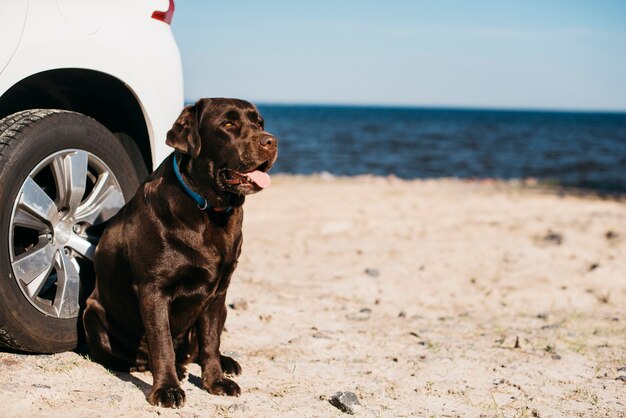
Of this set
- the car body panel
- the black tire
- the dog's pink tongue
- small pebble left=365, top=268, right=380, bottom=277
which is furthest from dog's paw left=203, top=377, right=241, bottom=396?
small pebble left=365, top=268, right=380, bottom=277

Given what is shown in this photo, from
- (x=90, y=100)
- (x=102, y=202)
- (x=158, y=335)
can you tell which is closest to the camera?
(x=158, y=335)

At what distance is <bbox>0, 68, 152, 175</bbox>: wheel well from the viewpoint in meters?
3.86

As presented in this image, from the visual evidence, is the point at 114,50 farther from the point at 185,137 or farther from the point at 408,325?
the point at 408,325

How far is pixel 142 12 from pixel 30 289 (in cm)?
175

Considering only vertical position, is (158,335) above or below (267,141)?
below

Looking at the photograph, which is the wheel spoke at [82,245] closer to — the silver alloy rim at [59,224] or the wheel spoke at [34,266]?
the silver alloy rim at [59,224]

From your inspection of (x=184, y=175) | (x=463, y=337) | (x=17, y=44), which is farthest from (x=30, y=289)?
(x=463, y=337)

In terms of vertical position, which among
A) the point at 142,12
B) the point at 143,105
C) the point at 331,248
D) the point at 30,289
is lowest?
the point at 331,248

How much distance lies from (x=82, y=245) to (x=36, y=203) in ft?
1.42

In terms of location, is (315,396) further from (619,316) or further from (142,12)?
(619,316)

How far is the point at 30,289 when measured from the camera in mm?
3482

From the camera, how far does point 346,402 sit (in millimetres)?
3354

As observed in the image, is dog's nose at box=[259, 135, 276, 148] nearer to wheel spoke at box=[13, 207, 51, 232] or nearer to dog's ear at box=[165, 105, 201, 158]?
dog's ear at box=[165, 105, 201, 158]

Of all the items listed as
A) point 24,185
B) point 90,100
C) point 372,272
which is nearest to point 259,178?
point 24,185
